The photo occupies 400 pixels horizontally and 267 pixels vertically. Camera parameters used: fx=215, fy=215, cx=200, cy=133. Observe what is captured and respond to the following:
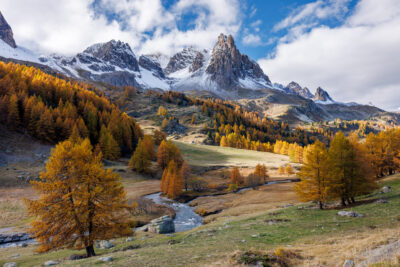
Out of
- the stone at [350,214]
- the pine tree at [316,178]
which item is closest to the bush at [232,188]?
the pine tree at [316,178]

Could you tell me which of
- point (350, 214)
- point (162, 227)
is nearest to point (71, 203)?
point (162, 227)

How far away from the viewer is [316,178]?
30.4 metres

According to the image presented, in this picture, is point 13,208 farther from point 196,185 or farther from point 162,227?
point 196,185

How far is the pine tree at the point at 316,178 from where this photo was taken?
2962 cm

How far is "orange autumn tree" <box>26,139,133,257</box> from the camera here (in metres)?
17.9

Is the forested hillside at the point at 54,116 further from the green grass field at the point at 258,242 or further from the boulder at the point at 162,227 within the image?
the green grass field at the point at 258,242

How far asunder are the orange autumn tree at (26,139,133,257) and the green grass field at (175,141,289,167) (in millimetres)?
77823

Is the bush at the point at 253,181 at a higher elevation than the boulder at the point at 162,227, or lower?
higher

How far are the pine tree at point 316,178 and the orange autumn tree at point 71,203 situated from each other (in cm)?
2462

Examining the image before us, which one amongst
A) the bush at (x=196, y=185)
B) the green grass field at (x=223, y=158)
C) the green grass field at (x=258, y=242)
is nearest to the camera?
the green grass field at (x=258, y=242)

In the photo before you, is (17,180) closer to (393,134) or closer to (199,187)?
(199,187)

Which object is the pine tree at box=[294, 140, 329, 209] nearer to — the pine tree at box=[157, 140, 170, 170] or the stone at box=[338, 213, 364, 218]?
the stone at box=[338, 213, 364, 218]

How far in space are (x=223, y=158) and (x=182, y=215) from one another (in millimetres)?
71657

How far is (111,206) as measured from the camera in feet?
64.3
